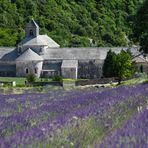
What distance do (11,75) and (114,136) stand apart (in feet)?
372

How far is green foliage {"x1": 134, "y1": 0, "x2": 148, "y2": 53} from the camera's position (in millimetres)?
38750

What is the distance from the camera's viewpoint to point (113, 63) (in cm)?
8988

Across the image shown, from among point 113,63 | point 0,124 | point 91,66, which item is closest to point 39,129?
point 0,124

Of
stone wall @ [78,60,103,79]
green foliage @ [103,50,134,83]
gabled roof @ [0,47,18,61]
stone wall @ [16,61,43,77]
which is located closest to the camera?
green foliage @ [103,50,134,83]

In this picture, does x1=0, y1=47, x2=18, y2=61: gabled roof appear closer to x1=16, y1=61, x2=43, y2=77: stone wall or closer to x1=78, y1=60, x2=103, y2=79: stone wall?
x1=16, y1=61, x2=43, y2=77: stone wall

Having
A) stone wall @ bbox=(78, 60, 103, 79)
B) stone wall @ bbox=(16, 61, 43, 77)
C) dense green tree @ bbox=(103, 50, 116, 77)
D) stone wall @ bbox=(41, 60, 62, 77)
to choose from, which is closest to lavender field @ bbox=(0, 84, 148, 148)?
dense green tree @ bbox=(103, 50, 116, 77)

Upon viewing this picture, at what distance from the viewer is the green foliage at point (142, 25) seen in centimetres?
3875

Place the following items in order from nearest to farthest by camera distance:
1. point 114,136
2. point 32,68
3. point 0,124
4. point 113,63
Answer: point 114,136
point 0,124
point 113,63
point 32,68

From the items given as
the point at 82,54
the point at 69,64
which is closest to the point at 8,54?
the point at 69,64

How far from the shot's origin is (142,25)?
3909cm

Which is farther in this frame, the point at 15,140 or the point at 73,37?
the point at 73,37

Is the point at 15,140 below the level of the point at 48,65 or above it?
above

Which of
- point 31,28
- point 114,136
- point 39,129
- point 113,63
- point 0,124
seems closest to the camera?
point 114,136

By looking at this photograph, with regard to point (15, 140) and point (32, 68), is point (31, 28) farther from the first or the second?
point (15, 140)
